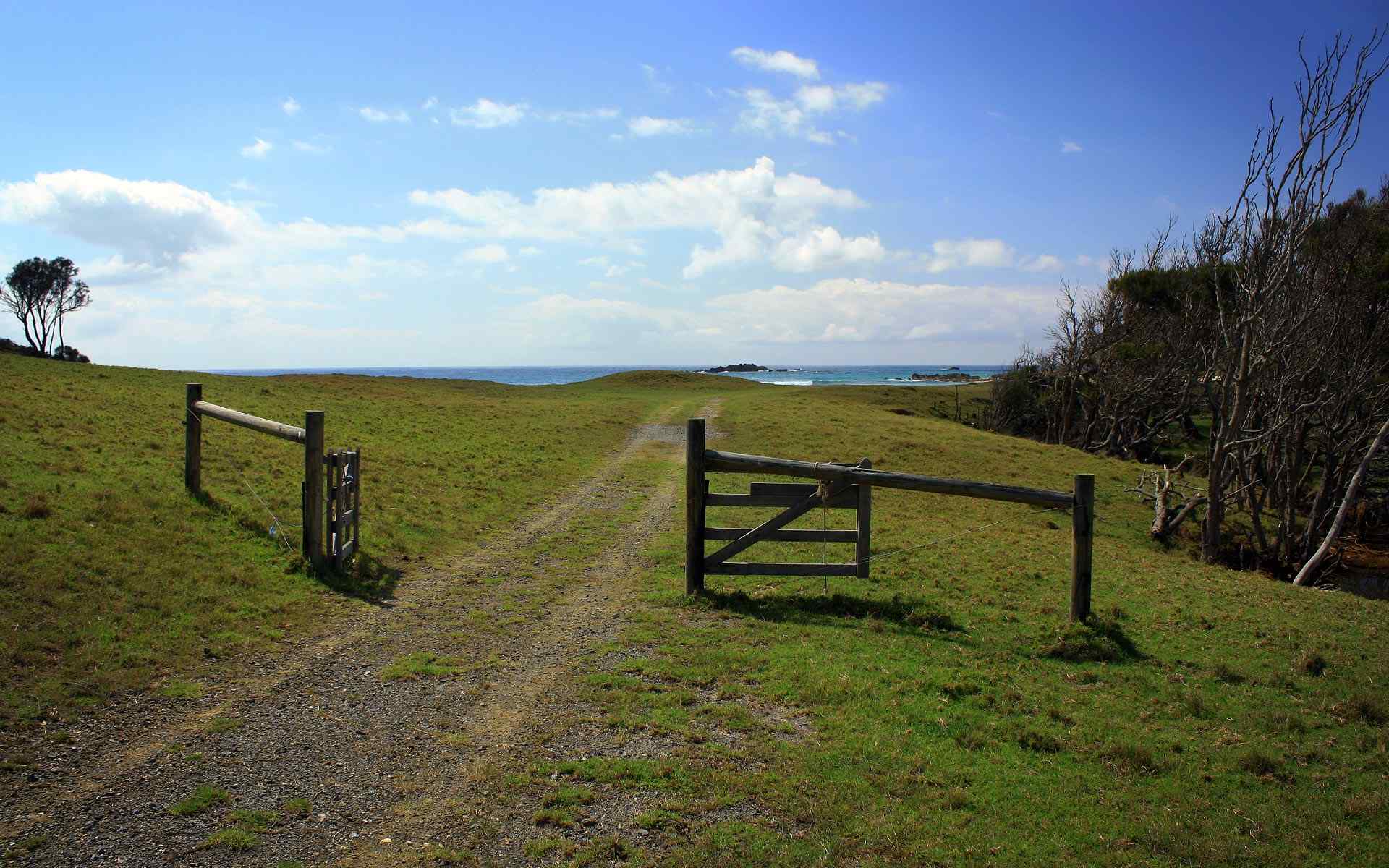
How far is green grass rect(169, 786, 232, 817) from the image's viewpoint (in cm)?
473

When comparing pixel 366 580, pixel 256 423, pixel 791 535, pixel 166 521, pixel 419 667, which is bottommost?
pixel 419 667

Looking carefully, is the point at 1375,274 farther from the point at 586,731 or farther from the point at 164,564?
the point at 164,564

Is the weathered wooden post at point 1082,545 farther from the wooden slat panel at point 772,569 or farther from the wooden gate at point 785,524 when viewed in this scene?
the wooden slat panel at point 772,569

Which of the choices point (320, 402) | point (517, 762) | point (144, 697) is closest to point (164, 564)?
point (144, 697)

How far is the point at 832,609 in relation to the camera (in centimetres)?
967

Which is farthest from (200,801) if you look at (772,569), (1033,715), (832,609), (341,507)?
(832,609)

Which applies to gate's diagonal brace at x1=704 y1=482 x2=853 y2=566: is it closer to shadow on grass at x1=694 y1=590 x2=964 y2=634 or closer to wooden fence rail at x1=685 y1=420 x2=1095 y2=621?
wooden fence rail at x1=685 y1=420 x2=1095 y2=621

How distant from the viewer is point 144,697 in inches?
250

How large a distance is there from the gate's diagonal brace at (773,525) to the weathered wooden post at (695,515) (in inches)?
6.8

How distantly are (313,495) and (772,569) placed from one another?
6117mm

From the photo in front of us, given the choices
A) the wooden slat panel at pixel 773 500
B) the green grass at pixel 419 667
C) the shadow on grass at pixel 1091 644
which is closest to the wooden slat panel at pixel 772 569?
the wooden slat panel at pixel 773 500

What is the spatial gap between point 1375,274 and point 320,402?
37.9 meters

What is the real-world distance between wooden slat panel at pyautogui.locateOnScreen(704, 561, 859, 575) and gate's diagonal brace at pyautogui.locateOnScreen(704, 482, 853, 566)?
3.6 inches

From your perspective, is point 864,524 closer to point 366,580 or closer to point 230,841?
point 366,580
